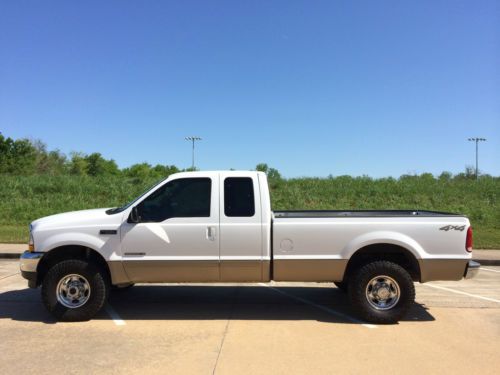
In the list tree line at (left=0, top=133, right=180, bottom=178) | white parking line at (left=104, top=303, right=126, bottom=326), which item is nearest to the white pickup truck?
white parking line at (left=104, top=303, right=126, bottom=326)

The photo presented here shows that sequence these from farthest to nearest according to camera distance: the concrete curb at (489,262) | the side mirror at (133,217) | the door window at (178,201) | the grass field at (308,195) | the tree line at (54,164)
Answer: the tree line at (54,164) < the grass field at (308,195) < the concrete curb at (489,262) < the door window at (178,201) < the side mirror at (133,217)

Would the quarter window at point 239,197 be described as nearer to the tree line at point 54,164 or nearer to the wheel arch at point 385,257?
the wheel arch at point 385,257

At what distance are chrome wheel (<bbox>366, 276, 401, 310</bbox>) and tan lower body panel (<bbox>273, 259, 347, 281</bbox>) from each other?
0.43 metres

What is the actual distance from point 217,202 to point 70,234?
1.95 metres

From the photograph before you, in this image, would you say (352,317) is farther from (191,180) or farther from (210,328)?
(191,180)

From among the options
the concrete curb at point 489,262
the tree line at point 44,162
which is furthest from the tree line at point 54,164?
the concrete curb at point 489,262

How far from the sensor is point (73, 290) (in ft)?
19.4

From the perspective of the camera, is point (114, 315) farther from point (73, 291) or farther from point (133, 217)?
point (133, 217)

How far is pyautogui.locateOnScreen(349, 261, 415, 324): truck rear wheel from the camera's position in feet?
19.1

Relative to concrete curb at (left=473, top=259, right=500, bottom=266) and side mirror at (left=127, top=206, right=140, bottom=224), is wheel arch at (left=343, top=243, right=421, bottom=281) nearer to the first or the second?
side mirror at (left=127, top=206, right=140, bottom=224)

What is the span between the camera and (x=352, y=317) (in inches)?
243

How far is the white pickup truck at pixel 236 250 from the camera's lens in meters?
5.82

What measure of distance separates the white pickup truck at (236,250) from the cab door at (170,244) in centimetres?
1

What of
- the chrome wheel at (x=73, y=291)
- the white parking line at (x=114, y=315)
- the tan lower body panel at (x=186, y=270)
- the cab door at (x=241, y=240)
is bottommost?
the white parking line at (x=114, y=315)
